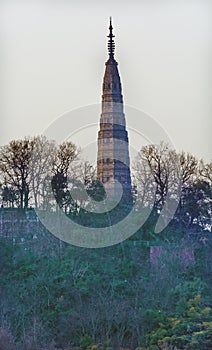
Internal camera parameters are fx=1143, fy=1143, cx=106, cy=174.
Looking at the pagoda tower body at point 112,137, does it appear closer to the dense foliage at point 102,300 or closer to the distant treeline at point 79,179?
the distant treeline at point 79,179

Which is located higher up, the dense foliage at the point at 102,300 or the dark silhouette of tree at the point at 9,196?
the dark silhouette of tree at the point at 9,196

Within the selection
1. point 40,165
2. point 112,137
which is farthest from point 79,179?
point 112,137

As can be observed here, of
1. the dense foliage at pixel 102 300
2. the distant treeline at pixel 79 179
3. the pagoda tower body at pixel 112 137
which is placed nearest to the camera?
the dense foliage at pixel 102 300

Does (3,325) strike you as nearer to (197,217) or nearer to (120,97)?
(197,217)

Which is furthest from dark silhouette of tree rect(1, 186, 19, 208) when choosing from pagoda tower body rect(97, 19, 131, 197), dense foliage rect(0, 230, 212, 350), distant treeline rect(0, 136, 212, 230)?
pagoda tower body rect(97, 19, 131, 197)

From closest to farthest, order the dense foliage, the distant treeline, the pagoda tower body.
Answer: the dense foliage, the distant treeline, the pagoda tower body

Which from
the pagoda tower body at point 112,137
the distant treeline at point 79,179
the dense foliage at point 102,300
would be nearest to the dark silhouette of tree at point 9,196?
the distant treeline at point 79,179

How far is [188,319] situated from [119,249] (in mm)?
5354

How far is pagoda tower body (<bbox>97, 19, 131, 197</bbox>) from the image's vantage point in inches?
1476

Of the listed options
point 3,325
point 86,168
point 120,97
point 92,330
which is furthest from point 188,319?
point 120,97

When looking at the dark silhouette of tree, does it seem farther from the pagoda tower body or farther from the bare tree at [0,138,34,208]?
the pagoda tower body

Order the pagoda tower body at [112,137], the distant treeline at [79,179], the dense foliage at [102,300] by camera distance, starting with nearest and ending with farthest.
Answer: the dense foliage at [102,300], the distant treeline at [79,179], the pagoda tower body at [112,137]

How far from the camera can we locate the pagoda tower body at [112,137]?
123 feet

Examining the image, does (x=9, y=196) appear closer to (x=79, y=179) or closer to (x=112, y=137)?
(x=79, y=179)
